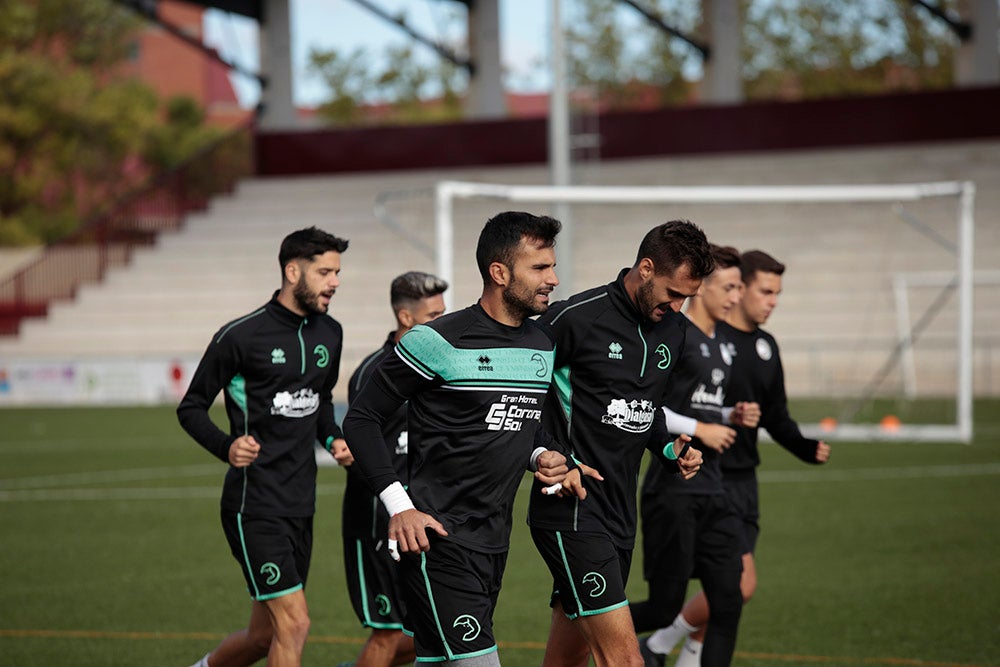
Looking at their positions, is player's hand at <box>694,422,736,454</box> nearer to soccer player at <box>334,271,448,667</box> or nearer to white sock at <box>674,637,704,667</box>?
white sock at <box>674,637,704,667</box>

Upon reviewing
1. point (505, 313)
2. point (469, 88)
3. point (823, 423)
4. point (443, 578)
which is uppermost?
point (469, 88)

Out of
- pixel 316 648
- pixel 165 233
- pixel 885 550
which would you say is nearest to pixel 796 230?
pixel 165 233

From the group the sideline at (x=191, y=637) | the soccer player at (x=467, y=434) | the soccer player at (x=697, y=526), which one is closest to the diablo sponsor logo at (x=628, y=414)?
the soccer player at (x=467, y=434)

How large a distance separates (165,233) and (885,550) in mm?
25429

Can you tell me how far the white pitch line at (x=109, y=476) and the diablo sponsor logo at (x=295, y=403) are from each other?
32.0 ft

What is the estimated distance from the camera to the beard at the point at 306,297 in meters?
6.24

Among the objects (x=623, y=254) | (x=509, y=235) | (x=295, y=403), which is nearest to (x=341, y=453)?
(x=295, y=403)

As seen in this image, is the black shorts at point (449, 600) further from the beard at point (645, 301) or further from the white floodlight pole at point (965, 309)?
the white floodlight pole at point (965, 309)

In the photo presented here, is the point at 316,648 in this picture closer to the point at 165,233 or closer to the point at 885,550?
the point at 885,550

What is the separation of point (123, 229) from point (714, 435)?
28993mm

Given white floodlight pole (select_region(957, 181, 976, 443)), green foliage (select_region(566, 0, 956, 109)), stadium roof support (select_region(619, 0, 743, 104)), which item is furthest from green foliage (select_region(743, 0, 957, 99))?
white floodlight pole (select_region(957, 181, 976, 443))

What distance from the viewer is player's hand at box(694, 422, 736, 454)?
5996 millimetres

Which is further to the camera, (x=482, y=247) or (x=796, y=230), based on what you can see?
(x=796, y=230)

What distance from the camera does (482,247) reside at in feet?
16.0
